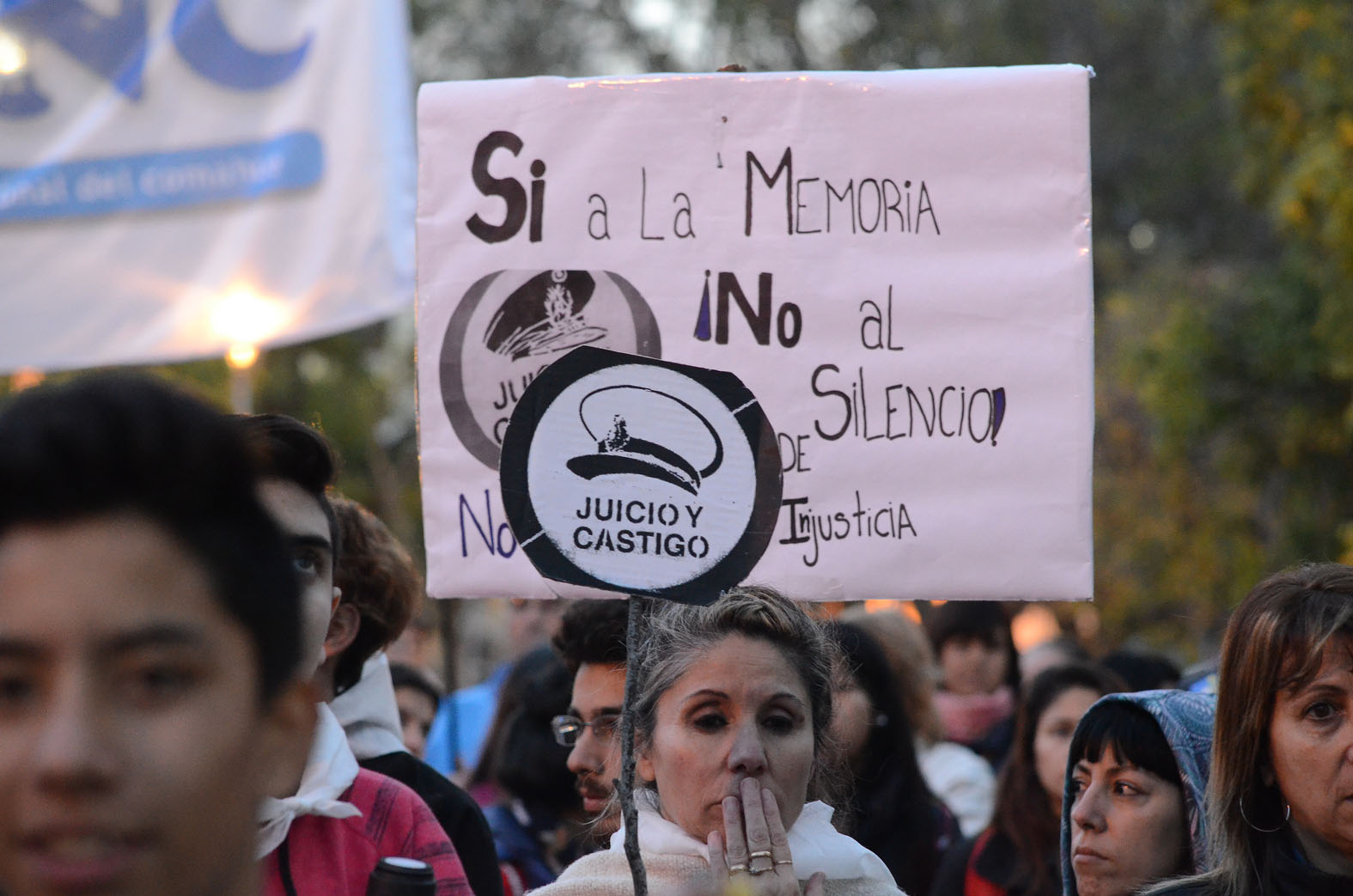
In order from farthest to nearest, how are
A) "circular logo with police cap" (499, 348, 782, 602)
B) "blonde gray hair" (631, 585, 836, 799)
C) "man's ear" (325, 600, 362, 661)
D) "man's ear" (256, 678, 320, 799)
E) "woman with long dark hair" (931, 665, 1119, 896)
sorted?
"woman with long dark hair" (931, 665, 1119, 896)
"man's ear" (325, 600, 362, 661)
"blonde gray hair" (631, 585, 836, 799)
"circular logo with police cap" (499, 348, 782, 602)
"man's ear" (256, 678, 320, 799)

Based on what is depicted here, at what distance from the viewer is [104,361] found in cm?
544

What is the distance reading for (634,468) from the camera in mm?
2334

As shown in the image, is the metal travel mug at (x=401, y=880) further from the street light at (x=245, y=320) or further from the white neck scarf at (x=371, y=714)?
the street light at (x=245, y=320)

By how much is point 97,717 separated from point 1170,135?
21138 millimetres

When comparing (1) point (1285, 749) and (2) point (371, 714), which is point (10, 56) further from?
(1) point (1285, 749)

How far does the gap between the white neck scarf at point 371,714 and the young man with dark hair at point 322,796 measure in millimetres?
353

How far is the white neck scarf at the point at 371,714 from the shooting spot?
3.14 m

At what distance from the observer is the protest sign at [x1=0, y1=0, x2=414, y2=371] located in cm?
557

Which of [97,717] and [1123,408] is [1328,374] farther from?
[97,717]

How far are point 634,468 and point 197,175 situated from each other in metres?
3.97

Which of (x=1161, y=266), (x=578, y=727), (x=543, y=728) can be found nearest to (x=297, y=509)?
(x=578, y=727)

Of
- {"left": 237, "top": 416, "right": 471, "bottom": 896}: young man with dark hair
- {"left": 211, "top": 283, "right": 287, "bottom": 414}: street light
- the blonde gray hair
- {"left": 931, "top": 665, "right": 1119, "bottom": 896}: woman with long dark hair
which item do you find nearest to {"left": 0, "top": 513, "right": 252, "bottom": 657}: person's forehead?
{"left": 237, "top": 416, "right": 471, "bottom": 896}: young man with dark hair

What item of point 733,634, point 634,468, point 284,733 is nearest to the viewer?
point 284,733

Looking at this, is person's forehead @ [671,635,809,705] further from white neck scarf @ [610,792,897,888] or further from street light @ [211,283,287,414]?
street light @ [211,283,287,414]
